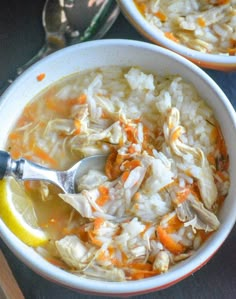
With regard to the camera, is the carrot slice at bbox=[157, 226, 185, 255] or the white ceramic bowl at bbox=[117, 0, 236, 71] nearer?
the carrot slice at bbox=[157, 226, 185, 255]

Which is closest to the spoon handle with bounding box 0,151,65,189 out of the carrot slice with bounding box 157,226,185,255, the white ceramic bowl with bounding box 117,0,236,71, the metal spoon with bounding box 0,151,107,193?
the metal spoon with bounding box 0,151,107,193

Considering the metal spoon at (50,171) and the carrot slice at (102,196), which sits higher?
the metal spoon at (50,171)

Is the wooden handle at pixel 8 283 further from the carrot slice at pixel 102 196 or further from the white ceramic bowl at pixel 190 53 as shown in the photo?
the white ceramic bowl at pixel 190 53

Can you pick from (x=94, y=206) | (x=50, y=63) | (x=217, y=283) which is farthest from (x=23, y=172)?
(x=217, y=283)

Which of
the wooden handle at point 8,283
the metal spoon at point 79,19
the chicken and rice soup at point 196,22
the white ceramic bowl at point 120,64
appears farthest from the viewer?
the metal spoon at point 79,19

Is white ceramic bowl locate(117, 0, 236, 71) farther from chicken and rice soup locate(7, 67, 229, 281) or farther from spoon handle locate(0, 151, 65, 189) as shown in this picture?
spoon handle locate(0, 151, 65, 189)

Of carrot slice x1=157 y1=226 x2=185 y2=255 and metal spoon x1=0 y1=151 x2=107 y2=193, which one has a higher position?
metal spoon x1=0 y1=151 x2=107 y2=193

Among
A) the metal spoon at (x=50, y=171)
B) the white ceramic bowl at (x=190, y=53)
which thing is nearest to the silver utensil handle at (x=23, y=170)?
the metal spoon at (x=50, y=171)

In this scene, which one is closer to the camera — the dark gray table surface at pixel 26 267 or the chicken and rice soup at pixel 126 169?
the chicken and rice soup at pixel 126 169
